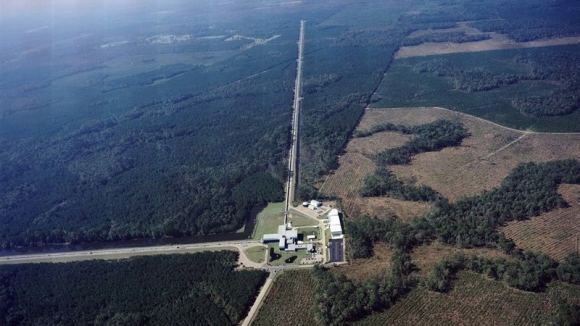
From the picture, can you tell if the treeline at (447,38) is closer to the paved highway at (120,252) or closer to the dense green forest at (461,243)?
the dense green forest at (461,243)

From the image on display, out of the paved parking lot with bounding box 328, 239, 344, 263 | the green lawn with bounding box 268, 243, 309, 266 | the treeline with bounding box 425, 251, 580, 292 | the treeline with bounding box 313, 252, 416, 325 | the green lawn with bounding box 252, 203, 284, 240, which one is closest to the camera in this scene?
the treeline with bounding box 313, 252, 416, 325

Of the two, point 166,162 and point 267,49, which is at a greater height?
point 267,49

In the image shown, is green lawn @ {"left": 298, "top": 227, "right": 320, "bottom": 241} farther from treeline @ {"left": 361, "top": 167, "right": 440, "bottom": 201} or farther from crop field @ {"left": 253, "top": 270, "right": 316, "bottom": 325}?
treeline @ {"left": 361, "top": 167, "right": 440, "bottom": 201}

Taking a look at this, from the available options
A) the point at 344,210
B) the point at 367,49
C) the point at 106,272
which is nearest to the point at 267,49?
the point at 367,49

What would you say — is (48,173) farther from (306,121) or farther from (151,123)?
(306,121)

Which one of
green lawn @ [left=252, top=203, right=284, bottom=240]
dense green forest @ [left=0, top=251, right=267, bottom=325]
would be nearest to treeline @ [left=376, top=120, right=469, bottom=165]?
green lawn @ [left=252, top=203, right=284, bottom=240]

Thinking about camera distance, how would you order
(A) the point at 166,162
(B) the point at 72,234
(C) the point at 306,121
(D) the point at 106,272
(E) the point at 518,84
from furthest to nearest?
(E) the point at 518,84
(C) the point at 306,121
(A) the point at 166,162
(B) the point at 72,234
(D) the point at 106,272
